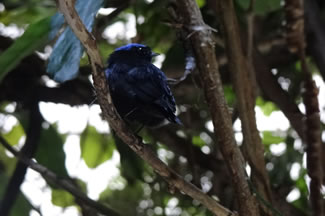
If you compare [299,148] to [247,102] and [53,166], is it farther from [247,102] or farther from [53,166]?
[53,166]

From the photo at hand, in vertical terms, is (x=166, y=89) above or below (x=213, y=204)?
above

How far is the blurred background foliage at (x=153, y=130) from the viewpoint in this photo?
5.68 feet

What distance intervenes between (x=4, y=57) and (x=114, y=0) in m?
0.54

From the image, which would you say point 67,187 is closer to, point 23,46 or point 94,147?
point 23,46

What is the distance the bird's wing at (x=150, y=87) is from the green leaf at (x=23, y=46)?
0.33 metres

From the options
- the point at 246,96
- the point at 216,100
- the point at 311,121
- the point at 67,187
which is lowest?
the point at 67,187

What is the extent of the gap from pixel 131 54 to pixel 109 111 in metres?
0.47

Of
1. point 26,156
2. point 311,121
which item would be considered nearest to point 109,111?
point 311,121

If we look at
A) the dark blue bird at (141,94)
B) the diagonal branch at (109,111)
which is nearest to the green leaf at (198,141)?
the dark blue bird at (141,94)

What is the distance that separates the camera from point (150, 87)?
116 centimetres

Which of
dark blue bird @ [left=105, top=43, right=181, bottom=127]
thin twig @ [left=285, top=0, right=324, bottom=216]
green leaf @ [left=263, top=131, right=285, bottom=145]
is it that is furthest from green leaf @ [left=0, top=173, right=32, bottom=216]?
thin twig @ [left=285, top=0, right=324, bottom=216]

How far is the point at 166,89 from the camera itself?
120 centimetres

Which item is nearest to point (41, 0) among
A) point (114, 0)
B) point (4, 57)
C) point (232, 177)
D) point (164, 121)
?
point (114, 0)

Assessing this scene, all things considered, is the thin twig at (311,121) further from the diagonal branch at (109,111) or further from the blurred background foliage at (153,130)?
the blurred background foliage at (153,130)
